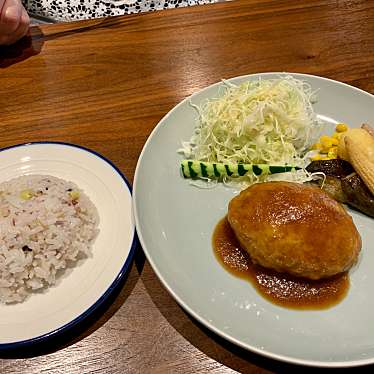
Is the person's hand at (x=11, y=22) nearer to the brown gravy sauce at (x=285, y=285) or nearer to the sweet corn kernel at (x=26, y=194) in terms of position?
the sweet corn kernel at (x=26, y=194)

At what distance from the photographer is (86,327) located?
1.70 metres

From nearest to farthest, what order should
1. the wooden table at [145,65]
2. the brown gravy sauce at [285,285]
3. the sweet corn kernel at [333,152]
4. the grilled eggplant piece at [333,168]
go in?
the brown gravy sauce at [285,285]
the grilled eggplant piece at [333,168]
the sweet corn kernel at [333,152]
the wooden table at [145,65]

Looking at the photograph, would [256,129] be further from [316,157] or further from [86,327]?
[86,327]

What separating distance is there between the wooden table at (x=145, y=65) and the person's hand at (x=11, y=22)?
8 cm

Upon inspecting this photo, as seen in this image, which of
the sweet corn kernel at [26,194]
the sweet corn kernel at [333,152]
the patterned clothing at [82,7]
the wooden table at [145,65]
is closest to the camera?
the sweet corn kernel at [26,194]

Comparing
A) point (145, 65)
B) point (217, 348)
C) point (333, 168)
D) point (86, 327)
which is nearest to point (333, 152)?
point (333, 168)

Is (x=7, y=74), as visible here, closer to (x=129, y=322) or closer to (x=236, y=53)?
(x=236, y=53)

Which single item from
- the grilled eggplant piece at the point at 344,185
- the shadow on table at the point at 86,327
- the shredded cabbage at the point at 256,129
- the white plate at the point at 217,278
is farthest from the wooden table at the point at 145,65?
the grilled eggplant piece at the point at 344,185

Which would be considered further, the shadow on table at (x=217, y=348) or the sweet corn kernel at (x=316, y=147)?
the sweet corn kernel at (x=316, y=147)

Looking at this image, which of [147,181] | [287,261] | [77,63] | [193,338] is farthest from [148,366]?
[77,63]

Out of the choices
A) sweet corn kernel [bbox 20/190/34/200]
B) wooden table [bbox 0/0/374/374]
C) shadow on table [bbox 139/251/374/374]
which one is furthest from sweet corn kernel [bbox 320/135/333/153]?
sweet corn kernel [bbox 20/190/34/200]

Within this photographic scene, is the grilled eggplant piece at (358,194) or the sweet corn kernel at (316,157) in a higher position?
the grilled eggplant piece at (358,194)

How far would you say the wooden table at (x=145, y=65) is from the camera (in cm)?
238

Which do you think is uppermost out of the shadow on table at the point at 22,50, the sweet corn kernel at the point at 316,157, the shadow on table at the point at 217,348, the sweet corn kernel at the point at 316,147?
the shadow on table at the point at 22,50
